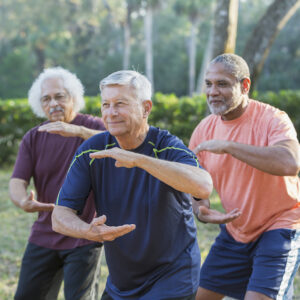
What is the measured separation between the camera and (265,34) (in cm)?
702

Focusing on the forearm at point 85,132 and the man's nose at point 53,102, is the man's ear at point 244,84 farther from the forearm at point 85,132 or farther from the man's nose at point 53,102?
the man's nose at point 53,102

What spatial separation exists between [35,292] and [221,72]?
2071 millimetres

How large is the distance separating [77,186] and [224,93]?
1279mm

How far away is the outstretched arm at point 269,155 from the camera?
2.73m

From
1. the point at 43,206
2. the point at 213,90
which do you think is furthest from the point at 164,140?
the point at 43,206

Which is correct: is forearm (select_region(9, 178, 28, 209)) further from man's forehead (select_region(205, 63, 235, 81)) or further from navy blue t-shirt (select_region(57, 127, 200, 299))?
man's forehead (select_region(205, 63, 235, 81))

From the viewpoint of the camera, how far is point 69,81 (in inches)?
142

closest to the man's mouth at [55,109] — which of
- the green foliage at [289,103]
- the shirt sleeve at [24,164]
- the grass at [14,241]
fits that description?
the shirt sleeve at [24,164]

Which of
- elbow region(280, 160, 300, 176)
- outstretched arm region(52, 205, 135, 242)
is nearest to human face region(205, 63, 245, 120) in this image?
elbow region(280, 160, 300, 176)

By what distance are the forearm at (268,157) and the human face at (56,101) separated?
1379mm

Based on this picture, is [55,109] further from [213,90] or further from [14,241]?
[14,241]

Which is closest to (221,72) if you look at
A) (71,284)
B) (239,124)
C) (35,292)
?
(239,124)

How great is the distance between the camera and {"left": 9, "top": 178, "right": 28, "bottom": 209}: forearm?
322cm

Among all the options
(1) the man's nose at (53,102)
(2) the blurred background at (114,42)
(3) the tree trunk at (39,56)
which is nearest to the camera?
(1) the man's nose at (53,102)
